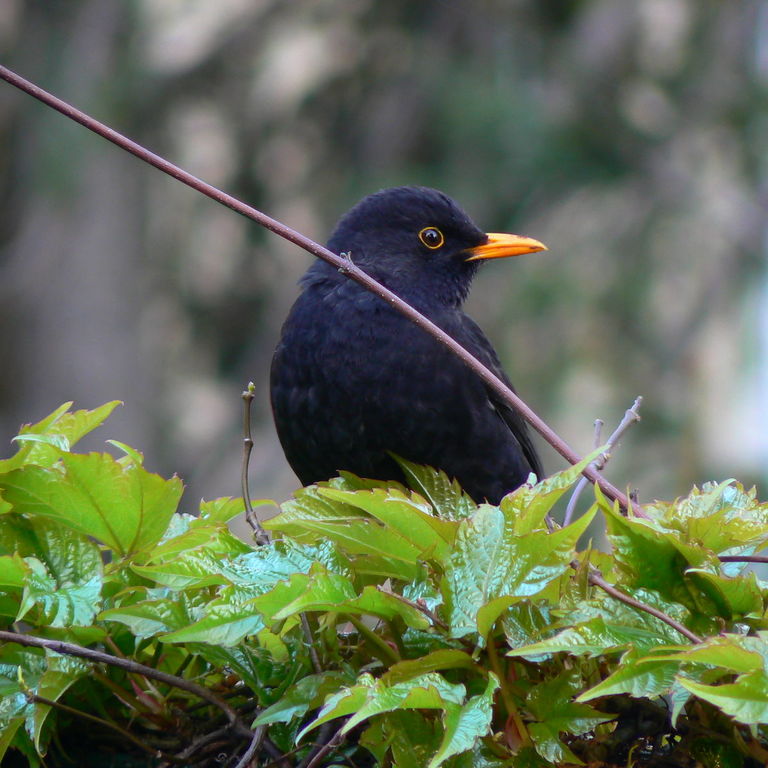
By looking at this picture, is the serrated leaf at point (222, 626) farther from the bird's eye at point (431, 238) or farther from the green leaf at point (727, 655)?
the bird's eye at point (431, 238)

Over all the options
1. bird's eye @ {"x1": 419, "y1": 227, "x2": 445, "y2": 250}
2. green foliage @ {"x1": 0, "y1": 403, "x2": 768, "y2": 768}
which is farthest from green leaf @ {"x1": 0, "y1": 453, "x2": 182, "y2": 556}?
bird's eye @ {"x1": 419, "y1": 227, "x2": 445, "y2": 250}

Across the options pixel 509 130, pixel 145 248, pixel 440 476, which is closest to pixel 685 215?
pixel 509 130

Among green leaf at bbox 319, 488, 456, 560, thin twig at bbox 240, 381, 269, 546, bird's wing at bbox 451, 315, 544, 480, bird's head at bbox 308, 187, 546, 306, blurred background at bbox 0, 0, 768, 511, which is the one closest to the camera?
green leaf at bbox 319, 488, 456, 560

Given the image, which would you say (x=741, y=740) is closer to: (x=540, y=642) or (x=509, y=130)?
(x=540, y=642)

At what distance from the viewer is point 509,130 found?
8781 millimetres

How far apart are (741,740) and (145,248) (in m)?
8.92

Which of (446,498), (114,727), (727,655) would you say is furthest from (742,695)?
(114,727)

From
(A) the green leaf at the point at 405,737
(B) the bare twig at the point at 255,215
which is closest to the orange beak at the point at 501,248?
(B) the bare twig at the point at 255,215

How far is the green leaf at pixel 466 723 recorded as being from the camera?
1226 millimetres

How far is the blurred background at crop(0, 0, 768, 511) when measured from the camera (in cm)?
852

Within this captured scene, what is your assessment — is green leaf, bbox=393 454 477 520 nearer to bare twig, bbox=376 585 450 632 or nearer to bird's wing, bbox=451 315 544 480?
bare twig, bbox=376 585 450 632

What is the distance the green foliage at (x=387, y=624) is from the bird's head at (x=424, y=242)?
219cm

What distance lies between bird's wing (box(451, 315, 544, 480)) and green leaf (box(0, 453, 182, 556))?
6.08 feet

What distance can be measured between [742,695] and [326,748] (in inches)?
19.4
